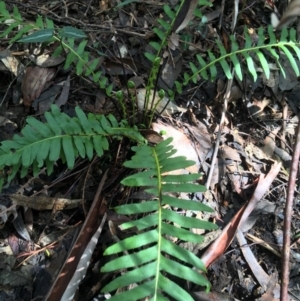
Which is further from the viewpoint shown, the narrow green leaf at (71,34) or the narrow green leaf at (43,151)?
the narrow green leaf at (71,34)

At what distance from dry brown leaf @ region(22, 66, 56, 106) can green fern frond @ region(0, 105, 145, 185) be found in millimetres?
469

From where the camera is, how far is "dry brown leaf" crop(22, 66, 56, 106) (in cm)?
229

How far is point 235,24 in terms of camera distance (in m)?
2.48

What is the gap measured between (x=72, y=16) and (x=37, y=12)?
0.21m

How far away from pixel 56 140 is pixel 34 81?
2.22ft

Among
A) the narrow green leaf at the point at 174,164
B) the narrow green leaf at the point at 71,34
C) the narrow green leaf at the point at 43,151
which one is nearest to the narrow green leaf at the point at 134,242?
the narrow green leaf at the point at 174,164

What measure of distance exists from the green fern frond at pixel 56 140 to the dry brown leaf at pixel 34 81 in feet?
1.54

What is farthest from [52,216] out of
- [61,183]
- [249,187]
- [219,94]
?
[219,94]

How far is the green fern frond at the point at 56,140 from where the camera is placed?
1730mm

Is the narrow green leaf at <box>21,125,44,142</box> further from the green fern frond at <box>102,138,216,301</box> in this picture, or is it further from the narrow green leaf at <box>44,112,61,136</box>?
the green fern frond at <box>102,138,216,301</box>

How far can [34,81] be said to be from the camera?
7.63ft

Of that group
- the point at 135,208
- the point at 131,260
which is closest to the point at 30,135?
the point at 135,208

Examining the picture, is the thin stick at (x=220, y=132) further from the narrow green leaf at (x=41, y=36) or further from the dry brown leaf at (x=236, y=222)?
the narrow green leaf at (x=41, y=36)

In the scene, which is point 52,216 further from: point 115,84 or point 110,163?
point 115,84
